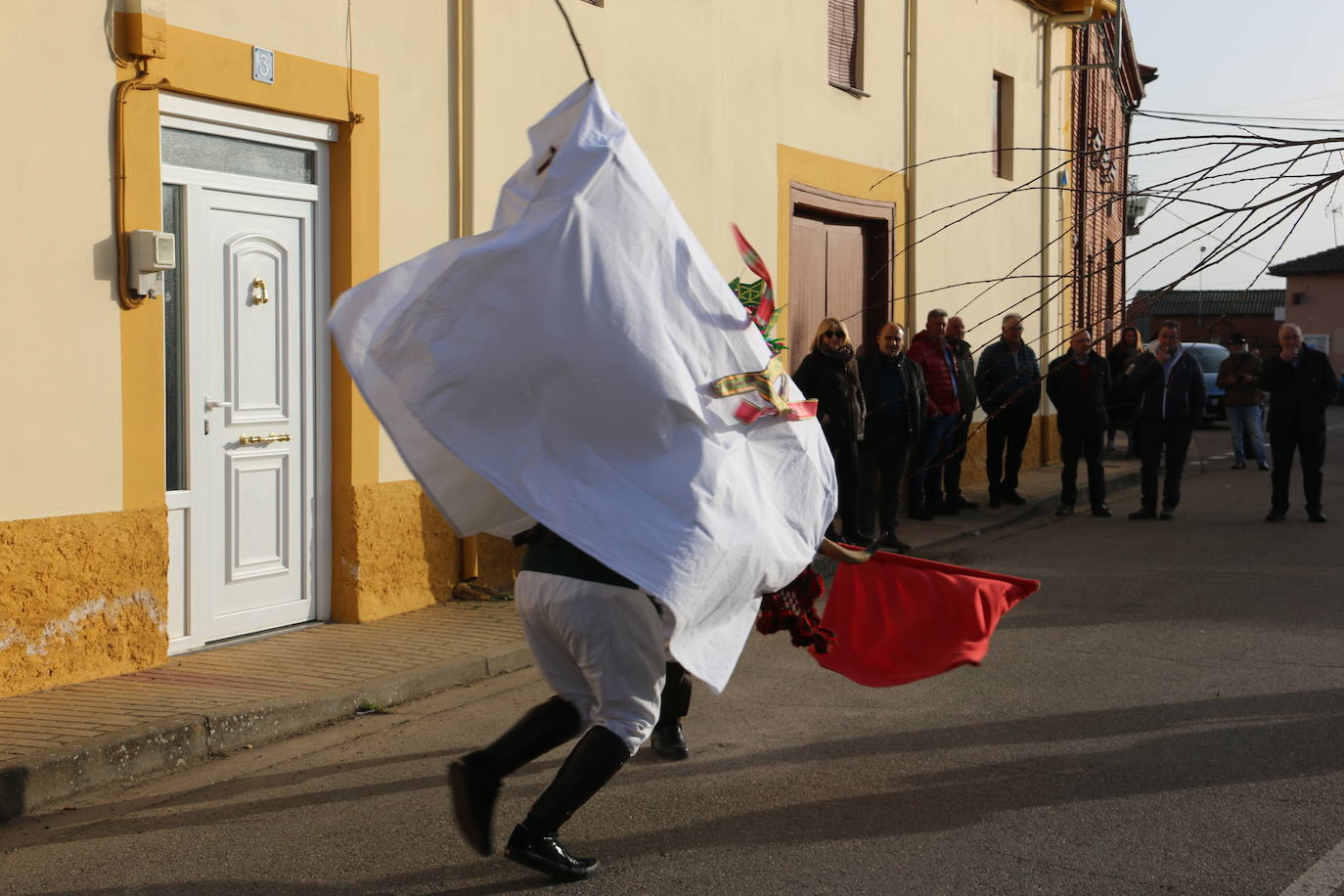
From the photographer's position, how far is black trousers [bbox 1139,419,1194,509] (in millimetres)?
14422

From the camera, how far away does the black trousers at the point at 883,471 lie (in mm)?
12250

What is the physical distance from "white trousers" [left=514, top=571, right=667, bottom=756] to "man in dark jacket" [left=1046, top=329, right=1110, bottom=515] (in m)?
11.3

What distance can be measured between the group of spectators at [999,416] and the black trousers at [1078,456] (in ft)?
0.04

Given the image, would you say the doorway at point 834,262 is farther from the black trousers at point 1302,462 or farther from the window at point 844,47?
the black trousers at point 1302,462

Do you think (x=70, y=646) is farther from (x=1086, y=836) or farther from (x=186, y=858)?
(x=1086, y=836)

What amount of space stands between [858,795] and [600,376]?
2345 millimetres

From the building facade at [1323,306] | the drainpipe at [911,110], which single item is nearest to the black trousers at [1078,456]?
the drainpipe at [911,110]

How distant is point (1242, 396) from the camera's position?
20031 mm

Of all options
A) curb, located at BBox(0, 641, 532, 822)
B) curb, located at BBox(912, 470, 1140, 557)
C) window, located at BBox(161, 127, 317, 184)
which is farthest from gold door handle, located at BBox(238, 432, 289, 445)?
curb, located at BBox(912, 470, 1140, 557)

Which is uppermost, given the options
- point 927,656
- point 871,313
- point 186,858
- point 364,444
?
point 871,313

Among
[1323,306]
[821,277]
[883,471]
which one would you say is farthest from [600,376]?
[1323,306]

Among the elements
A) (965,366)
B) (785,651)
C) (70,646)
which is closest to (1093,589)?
(785,651)

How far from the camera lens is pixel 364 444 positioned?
8.64 meters

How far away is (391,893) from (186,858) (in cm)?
82
